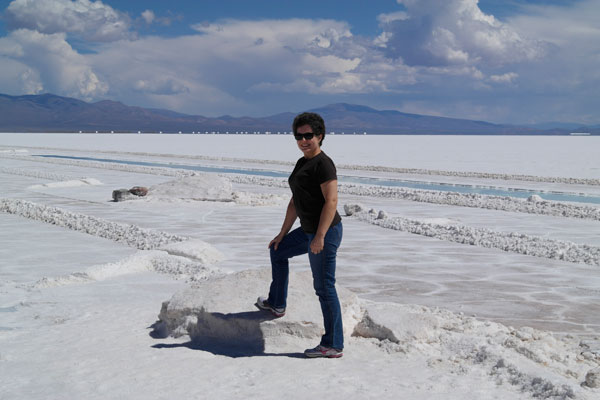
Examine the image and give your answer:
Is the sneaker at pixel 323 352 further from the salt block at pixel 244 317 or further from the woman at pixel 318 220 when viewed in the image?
the salt block at pixel 244 317

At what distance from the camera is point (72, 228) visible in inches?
402

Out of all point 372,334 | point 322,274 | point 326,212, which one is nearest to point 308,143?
point 326,212

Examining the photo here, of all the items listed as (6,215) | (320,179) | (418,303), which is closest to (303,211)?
(320,179)

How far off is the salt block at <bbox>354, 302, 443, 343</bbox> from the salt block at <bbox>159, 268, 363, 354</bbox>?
0.11 m

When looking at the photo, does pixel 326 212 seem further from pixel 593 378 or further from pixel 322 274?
pixel 593 378

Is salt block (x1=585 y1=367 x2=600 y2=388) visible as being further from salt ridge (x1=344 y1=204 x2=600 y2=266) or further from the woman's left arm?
salt ridge (x1=344 y1=204 x2=600 y2=266)

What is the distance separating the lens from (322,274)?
3961mm

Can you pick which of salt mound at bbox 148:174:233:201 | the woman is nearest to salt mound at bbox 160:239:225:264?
the woman

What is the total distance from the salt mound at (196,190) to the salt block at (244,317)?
936cm

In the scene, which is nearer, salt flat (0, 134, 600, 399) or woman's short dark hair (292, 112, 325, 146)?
salt flat (0, 134, 600, 399)

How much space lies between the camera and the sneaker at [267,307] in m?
4.39

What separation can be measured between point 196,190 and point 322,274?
35.4ft

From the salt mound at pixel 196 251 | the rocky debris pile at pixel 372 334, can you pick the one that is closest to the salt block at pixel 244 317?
the rocky debris pile at pixel 372 334

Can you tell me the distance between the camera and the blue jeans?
3.93 meters
